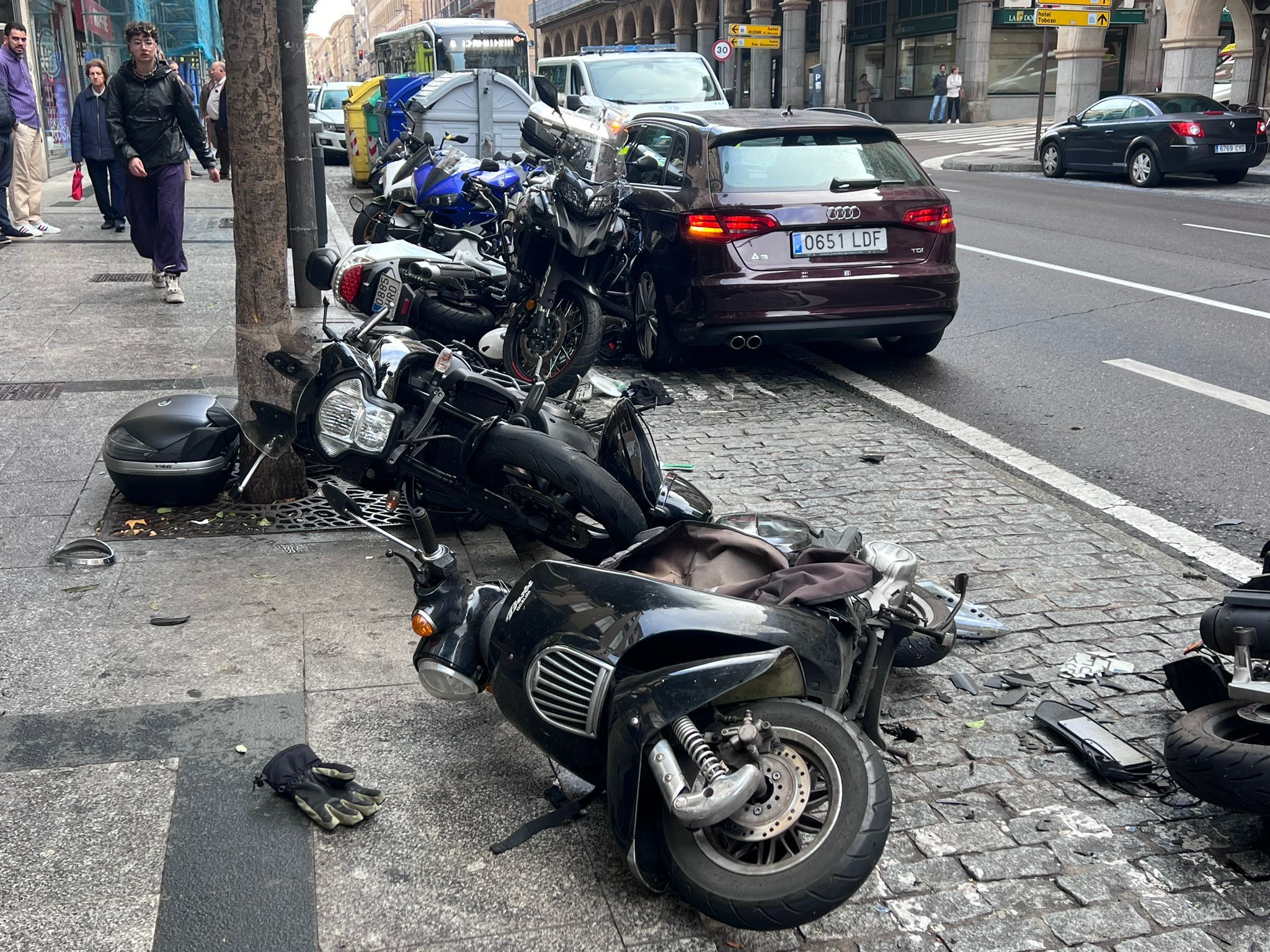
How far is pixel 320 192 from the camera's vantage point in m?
11.0

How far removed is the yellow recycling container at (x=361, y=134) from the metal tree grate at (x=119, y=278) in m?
9.53

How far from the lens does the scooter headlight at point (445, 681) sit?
10.9ft

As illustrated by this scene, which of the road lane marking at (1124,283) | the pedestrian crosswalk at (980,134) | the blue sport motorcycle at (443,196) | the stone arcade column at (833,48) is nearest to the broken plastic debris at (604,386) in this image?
the blue sport motorcycle at (443,196)

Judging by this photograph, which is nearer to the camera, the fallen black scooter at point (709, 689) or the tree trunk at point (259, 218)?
the fallen black scooter at point (709, 689)

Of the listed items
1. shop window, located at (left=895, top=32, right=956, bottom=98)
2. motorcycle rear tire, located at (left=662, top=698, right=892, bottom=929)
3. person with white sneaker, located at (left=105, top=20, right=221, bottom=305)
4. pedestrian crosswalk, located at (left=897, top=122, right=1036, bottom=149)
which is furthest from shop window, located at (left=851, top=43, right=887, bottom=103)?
motorcycle rear tire, located at (left=662, top=698, right=892, bottom=929)

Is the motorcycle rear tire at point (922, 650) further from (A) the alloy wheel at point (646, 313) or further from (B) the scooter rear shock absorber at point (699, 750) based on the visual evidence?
→ (A) the alloy wheel at point (646, 313)

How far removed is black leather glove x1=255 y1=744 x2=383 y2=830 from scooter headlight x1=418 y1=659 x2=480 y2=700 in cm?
30

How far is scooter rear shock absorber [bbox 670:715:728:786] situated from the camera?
2598 millimetres

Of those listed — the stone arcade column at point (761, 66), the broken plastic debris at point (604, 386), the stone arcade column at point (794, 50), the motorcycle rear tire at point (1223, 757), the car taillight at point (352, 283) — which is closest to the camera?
the motorcycle rear tire at point (1223, 757)

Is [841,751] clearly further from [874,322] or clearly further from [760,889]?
[874,322]

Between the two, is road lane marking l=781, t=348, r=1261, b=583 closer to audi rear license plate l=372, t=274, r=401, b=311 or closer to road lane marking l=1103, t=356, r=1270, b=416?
road lane marking l=1103, t=356, r=1270, b=416

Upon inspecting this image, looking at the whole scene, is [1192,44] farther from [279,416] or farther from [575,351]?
[279,416]

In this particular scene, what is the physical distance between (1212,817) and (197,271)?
10629mm

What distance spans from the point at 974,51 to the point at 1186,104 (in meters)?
23.4
